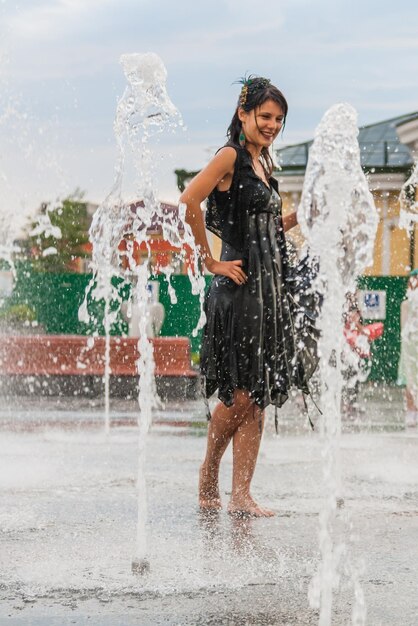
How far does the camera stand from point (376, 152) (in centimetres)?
2727

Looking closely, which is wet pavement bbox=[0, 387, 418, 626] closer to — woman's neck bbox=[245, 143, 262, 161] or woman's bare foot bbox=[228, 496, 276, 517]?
woman's bare foot bbox=[228, 496, 276, 517]

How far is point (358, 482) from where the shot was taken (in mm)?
6430

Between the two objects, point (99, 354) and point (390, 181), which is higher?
point (390, 181)

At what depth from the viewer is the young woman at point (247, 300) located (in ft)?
17.2

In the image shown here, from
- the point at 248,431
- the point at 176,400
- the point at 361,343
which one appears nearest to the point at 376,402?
the point at 361,343

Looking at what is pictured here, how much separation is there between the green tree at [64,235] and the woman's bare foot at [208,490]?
4249cm

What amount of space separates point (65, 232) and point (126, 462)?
46.6 m

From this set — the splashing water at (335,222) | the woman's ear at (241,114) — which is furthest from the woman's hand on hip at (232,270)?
the woman's ear at (241,114)

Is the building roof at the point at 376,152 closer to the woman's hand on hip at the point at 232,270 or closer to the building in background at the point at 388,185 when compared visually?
the building in background at the point at 388,185

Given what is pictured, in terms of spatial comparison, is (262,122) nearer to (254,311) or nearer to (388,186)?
(254,311)

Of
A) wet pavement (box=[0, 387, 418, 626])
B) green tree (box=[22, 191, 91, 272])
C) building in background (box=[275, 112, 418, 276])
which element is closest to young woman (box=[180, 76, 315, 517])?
wet pavement (box=[0, 387, 418, 626])

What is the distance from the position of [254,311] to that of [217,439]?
62 cm

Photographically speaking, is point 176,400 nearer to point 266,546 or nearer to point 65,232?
point 266,546

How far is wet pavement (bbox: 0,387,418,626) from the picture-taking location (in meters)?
3.69
